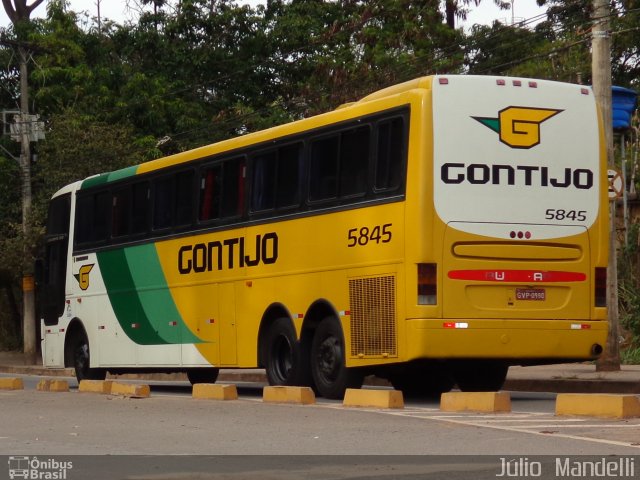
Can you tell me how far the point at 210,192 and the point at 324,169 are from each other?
9.77 feet

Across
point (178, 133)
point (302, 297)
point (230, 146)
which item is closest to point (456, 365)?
point (302, 297)

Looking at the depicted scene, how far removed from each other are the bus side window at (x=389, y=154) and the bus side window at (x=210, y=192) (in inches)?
152

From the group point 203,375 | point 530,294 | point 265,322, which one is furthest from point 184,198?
point 530,294

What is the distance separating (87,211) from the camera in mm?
23312

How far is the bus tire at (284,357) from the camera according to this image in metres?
17.2

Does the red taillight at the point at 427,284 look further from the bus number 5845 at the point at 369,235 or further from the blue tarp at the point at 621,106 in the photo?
the blue tarp at the point at 621,106

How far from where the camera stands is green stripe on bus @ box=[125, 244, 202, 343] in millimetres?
20422

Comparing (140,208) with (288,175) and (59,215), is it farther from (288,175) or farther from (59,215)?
(288,175)

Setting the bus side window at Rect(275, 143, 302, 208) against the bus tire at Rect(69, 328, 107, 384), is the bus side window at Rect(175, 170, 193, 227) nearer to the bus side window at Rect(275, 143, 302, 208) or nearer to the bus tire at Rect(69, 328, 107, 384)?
the bus side window at Rect(275, 143, 302, 208)

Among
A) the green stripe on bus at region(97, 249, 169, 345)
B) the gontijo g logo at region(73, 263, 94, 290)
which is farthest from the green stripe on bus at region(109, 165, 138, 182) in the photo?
the gontijo g logo at region(73, 263, 94, 290)

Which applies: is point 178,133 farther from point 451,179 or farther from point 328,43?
point 451,179

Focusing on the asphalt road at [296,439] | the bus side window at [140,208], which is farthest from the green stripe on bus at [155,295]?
the asphalt road at [296,439]

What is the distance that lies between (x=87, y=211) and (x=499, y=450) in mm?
14603

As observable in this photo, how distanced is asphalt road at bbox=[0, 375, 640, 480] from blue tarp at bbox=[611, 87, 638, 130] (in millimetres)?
12161
